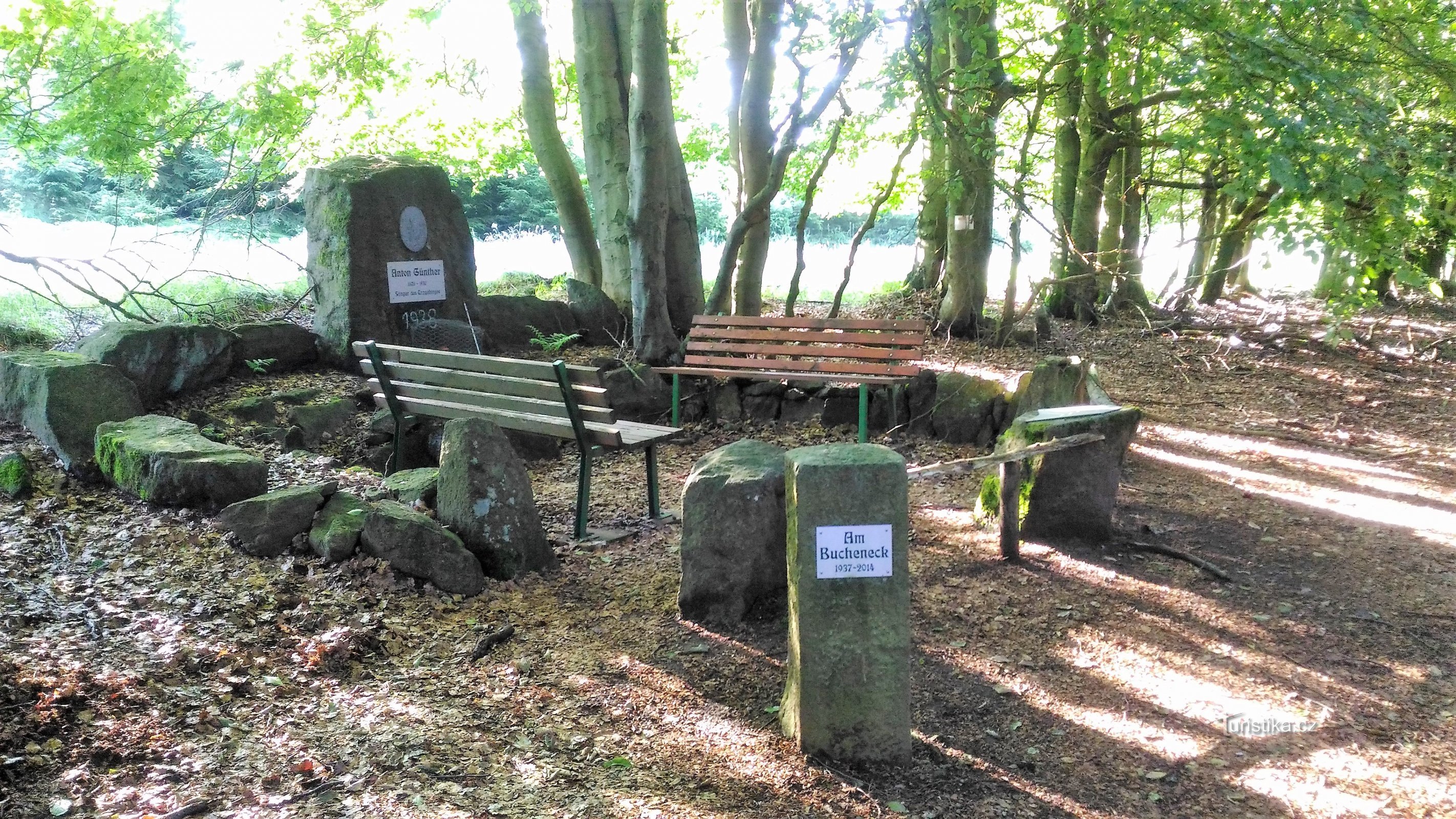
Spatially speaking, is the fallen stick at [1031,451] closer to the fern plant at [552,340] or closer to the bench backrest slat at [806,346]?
the bench backrest slat at [806,346]

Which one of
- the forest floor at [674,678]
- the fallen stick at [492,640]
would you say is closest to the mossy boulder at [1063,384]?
the forest floor at [674,678]

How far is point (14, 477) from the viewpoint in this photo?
182 inches

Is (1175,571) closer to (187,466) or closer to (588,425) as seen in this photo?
(588,425)

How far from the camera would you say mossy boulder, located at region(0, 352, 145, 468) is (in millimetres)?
5023

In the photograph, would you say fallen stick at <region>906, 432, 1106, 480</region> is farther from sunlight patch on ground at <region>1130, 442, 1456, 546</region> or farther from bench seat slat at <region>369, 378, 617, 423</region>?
sunlight patch on ground at <region>1130, 442, 1456, 546</region>

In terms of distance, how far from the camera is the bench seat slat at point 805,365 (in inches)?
284

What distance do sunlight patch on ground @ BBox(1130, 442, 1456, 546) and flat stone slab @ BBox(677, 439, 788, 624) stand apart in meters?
3.85

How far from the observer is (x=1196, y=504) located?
594cm

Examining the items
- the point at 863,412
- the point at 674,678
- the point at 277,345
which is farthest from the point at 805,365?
the point at 674,678

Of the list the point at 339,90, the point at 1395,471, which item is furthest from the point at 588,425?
the point at 339,90

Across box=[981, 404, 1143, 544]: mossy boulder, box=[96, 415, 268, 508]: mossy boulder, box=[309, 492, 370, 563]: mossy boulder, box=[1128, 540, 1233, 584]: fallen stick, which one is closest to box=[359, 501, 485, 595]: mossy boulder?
box=[309, 492, 370, 563]: mossy boulder

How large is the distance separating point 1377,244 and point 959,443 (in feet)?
11.7

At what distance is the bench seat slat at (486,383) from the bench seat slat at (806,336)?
2584 millimetres

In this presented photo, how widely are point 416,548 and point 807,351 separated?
4.18 metres
